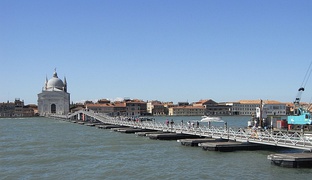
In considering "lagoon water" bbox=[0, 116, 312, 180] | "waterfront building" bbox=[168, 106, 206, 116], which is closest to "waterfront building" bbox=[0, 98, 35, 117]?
"waterfront building" bbox=[168, 106, 206, 116]

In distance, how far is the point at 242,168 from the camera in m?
24.0

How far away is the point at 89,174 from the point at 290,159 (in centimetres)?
996

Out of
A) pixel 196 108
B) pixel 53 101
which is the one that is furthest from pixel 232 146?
pixel 196 108

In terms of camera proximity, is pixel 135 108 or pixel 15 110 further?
pixel 135 108

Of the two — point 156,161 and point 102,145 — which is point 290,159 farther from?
point 102,145

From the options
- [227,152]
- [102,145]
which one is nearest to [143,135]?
[102,145]

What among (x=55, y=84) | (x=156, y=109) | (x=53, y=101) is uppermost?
(x=55, y=84)

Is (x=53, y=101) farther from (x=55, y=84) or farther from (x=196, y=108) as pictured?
(x=196, y=108)

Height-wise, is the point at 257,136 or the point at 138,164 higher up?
the point at 257,136

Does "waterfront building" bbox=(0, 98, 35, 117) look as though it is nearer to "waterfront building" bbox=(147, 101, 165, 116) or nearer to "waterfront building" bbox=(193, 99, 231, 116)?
"waterfront building" bbox=(147, 101, 165, 116)

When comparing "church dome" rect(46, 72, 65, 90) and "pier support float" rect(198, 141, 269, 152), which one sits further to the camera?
"church dome" rect(46, 72, 65, 90)

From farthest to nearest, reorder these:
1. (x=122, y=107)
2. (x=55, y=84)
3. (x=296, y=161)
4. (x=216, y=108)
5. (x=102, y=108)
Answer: (x=216, y=108), (x=122, y=107), (x=102, y=108), (x=55, y=84), (x=296, y=161)

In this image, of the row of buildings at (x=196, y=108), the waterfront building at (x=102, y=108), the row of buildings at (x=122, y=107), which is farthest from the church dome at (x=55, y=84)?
the row of buildings at (x=196, y=108)

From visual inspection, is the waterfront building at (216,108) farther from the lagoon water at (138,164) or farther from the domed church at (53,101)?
the lagoon water at (138,164)
